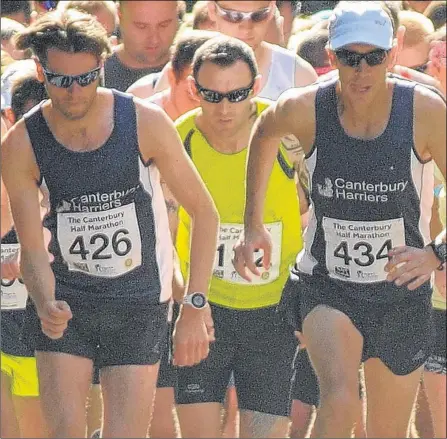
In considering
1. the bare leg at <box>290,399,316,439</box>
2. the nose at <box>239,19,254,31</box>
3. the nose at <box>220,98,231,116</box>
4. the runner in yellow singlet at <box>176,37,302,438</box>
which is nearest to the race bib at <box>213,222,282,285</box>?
the runner in yellow singlet at <box>176,37,302,438</box>

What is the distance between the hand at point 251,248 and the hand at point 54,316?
0.74 m

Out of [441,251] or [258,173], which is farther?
[258,173]

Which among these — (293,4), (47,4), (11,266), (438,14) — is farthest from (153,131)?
(47,4)

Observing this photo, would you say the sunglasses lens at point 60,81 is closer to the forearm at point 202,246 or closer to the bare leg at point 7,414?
the forearm at point 202,246

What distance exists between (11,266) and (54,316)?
1180 mm

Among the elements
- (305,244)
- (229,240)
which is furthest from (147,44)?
(305,244)

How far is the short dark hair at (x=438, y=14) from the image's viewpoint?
27.5 ft

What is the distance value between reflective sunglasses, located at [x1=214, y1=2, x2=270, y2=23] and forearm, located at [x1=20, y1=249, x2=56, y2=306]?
2.21m

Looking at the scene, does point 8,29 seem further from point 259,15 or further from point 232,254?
point 232,254

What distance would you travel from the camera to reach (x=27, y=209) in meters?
5.02

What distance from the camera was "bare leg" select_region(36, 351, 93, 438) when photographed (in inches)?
198

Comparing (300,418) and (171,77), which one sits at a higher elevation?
(171,77)

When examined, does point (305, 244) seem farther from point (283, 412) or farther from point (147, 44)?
point (147, 44)

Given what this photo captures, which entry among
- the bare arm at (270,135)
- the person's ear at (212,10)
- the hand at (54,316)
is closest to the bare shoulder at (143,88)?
the person's ear at (212,10)
